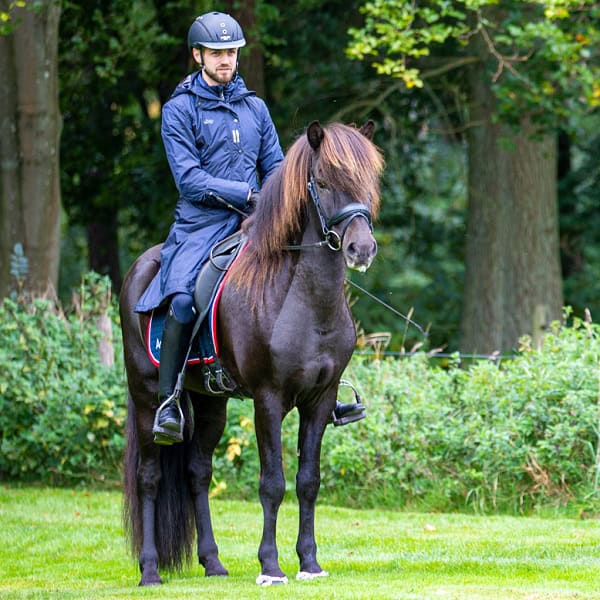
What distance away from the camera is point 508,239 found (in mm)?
17219

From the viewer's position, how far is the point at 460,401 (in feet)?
35.9

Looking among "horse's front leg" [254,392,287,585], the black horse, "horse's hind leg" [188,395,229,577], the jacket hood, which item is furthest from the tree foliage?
"horse's front leg" [254,392,287,585]

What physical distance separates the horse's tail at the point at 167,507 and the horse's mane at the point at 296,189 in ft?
4.94

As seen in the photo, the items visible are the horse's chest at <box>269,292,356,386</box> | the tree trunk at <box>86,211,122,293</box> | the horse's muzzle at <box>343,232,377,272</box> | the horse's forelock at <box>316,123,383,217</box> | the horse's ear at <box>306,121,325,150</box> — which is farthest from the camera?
the tree trunk at <box>86,211,122,293</box>

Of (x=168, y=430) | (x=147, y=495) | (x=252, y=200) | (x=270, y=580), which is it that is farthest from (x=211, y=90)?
(x=270, y=580)

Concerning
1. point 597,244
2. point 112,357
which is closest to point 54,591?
point 112,357

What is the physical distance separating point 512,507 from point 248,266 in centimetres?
430

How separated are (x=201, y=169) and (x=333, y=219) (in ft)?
3.73

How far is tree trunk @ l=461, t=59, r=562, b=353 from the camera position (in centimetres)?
1702

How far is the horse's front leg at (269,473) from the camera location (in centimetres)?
669

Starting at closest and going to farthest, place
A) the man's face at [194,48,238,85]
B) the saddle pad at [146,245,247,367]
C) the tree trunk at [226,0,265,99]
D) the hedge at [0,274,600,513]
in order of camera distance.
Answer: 1. the saddle pad at [146,245,247,367]
2. the man's face at [194,48,238,85]
3. the hedge at [0,274,600,513]
4. the tree trunk at [226,0,265,99]

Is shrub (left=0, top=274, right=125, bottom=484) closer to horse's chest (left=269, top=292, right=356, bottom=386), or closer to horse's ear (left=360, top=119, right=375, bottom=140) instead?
horse's chest (left=269, top=292, right=356, bottom=386)

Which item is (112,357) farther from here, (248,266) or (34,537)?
(248,266)

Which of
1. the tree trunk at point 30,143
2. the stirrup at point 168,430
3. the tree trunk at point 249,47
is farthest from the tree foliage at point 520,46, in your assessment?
the stirrup at point 168,430
